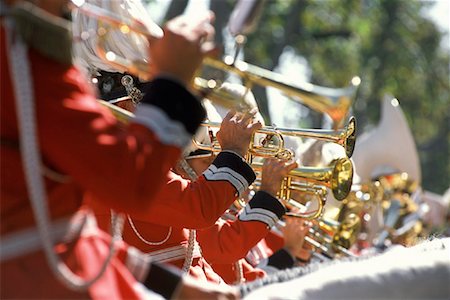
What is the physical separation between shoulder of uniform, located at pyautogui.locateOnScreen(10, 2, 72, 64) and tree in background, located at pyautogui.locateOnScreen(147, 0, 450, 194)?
48.0 feet

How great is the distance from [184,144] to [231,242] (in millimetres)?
1689

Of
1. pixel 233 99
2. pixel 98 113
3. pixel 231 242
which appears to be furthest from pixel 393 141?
pixel 98 113

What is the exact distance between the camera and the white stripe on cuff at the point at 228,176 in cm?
326

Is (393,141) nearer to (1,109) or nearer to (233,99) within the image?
(233,99)

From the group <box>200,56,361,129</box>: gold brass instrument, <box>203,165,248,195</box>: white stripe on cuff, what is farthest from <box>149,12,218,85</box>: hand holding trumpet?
<box>203,165,248,195</box>: white stripe on cuff

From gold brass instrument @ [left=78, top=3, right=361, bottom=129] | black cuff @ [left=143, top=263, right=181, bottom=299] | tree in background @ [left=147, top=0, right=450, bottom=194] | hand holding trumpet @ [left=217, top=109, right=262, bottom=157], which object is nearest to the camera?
black cuff @ [left=143, top=263, right=181, bottom=299]

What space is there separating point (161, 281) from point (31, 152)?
506mm

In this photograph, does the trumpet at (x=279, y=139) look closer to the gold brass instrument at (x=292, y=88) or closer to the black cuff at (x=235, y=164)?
the black cuff at (x=235, y=164)

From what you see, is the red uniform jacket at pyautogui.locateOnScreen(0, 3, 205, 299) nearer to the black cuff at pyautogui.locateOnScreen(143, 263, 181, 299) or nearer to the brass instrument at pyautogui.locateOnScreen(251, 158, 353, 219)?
the black cuff at pyautogui.locateOnScreen(143, 263, 181, 299)

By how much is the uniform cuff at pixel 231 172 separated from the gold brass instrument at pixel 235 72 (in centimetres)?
63

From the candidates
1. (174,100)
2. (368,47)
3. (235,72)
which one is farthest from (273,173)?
(368,47)

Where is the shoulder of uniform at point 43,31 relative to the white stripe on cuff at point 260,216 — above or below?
above

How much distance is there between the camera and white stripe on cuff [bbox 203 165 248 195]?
3262 mm

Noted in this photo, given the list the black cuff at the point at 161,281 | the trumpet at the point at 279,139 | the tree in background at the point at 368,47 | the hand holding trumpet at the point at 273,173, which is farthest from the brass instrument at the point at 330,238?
the tree in background at the point at 368,47
